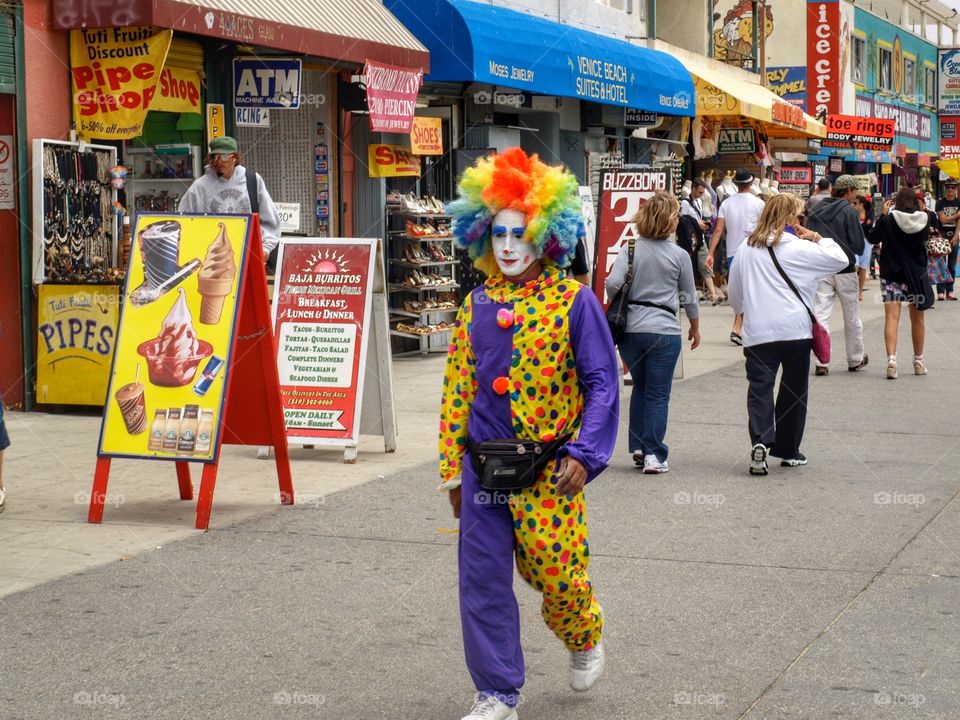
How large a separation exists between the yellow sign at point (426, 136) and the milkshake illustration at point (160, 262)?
24.5ft

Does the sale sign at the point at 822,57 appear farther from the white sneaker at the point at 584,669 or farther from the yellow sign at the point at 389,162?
the white sneaker at the point at 584,669

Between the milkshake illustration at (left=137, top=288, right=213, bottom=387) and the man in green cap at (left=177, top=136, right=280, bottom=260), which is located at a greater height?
the man in green cap at (left=177, top=136, right=280, bottom=260)

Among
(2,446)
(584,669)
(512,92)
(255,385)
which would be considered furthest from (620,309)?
(512,92)

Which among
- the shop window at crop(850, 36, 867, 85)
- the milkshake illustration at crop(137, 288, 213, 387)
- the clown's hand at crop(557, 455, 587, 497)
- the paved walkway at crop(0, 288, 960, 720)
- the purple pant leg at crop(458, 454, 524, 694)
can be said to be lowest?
the paved walkway at crop(0, 288, 960, 720)

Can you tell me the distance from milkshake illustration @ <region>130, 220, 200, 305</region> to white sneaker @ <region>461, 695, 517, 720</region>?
3920 mm

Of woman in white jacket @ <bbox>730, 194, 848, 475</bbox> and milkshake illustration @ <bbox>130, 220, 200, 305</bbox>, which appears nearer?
milkshake illustration @ <bbox>130, 220, 200, 305</bbox>

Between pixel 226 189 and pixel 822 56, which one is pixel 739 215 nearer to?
pixel 226 189

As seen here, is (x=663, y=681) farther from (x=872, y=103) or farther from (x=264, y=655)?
(x=872, y=103)

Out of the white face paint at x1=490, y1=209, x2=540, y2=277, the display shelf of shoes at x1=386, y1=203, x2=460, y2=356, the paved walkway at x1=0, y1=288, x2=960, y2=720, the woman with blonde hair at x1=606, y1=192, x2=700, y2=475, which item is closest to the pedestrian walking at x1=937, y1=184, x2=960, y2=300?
the display shelf of shoes at x1=386, y1=203, x2=460, y2=356

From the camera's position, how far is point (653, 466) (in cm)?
895

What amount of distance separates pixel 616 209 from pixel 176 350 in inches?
264

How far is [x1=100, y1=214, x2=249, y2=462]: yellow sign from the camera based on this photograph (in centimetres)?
754

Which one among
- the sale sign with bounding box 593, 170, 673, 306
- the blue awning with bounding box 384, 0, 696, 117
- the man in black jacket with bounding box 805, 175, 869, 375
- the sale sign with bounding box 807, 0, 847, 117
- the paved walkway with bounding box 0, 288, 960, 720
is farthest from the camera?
the sale sign with bounding box 807, 0, 847, 117

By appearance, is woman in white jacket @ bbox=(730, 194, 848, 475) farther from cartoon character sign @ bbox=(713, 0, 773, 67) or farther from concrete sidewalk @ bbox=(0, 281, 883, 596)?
cartoon character sign @ bbox=(713, 0, 773, 67)
